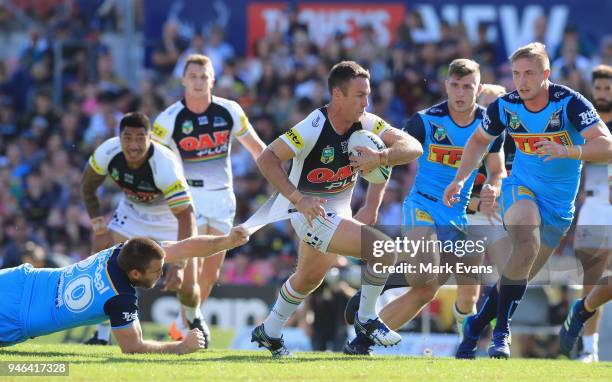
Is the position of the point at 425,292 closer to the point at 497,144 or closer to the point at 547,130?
the point at 497,144

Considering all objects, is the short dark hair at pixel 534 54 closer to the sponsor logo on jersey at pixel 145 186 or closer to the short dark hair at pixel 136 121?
the short dark hair at pixel 136 121

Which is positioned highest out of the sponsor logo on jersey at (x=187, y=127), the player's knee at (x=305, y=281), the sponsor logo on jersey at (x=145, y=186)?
the sponsor logo on jersey at (x=187, y=127)

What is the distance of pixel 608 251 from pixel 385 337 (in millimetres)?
3350

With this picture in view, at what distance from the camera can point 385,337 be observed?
10.1m

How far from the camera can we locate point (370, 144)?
9.72 metres

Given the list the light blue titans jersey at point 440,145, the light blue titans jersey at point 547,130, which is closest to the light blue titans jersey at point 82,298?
the light blue titans jersey at point 440,145

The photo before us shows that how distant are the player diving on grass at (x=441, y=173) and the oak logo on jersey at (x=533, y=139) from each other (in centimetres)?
87

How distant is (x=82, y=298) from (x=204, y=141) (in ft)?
12.9

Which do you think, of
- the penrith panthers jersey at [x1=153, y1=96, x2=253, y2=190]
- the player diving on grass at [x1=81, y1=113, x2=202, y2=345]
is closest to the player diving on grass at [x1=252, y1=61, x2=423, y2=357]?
the player diving on grass at [x1=81, y1=113, x2=202, y2=345]

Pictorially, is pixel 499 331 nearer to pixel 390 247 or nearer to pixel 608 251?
pixel 390 247

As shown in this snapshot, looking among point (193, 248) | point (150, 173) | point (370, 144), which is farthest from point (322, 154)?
point (150, 173)

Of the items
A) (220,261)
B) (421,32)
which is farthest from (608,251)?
(421,32)

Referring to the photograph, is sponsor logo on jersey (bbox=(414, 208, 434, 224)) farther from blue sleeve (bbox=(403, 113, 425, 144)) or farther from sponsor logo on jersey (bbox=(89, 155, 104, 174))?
sponsor logo on jersey (bbox=(89, 155, 104, 174))

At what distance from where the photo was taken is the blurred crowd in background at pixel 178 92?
1977 cm
